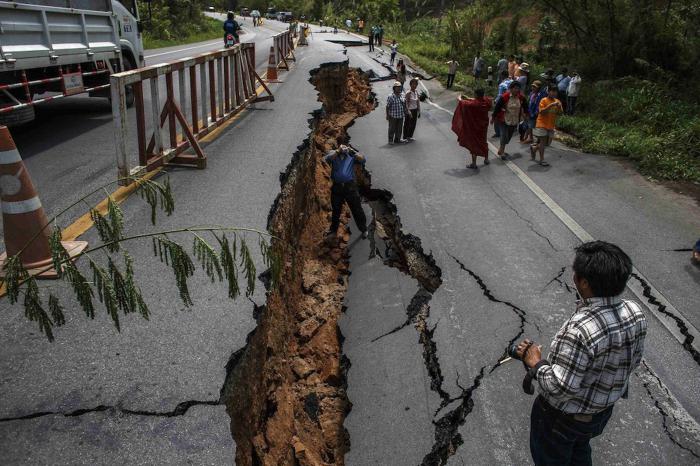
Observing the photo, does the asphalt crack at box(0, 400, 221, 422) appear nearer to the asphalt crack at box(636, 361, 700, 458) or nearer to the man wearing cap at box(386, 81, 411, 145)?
the asphalt crack at box(636, 361, 700, 458)

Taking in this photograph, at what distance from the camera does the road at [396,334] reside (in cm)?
314

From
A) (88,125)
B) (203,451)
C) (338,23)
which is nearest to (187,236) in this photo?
(203,451)

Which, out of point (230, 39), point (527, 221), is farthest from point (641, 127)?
point (230, 39)

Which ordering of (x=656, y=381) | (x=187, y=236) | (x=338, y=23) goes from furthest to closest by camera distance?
(x=338, y=23) < (x=187, y=236) < (x=656, y=381)

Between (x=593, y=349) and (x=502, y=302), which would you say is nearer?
(x=593, y=349)

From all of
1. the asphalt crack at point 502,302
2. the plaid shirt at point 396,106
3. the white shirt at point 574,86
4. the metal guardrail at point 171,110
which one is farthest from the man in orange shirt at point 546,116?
the metal guardrail at point 171,110

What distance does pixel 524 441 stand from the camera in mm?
3568

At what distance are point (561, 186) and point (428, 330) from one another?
202 inches

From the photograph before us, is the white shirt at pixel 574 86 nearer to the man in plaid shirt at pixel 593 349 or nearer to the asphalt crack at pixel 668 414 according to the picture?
the asphalt crack at pixel 668 414

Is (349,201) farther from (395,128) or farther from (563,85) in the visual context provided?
(563,85)

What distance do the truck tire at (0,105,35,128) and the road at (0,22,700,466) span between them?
0.42 metres

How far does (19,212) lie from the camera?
13.5 ft

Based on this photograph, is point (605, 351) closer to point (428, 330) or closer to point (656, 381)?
point (656, 381)

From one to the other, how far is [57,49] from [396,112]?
6.16m
